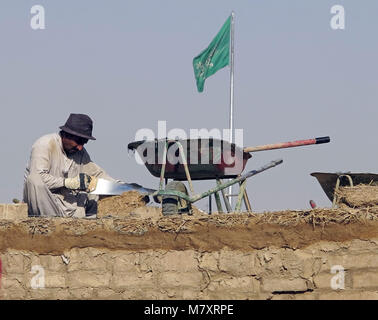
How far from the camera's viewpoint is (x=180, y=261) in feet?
27.0

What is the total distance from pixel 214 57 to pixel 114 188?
Answer: 188 inches

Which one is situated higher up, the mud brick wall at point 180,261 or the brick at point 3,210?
the brick at point 3,210

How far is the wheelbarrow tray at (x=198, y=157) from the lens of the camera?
31.7ft

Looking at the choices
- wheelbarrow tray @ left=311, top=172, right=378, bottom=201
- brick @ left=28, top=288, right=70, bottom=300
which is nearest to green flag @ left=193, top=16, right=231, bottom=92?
wheelbarrow tray @ left=311, top=172, right=378, bottom=201

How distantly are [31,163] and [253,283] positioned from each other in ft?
9.32

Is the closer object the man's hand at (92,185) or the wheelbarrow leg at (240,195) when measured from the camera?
the wheelbarrow leg at (240,195)

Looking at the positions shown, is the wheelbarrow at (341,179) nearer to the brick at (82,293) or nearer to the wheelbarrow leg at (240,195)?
the wheelbarrow leg at (240,195)

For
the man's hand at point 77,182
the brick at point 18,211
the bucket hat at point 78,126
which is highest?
the bucket hat at point 78,126

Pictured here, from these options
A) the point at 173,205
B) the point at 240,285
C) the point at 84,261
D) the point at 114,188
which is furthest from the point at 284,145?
the point at 84,261

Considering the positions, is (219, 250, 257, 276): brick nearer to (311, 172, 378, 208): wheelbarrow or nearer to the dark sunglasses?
(311, 172, 378, 208): wheelbarrow

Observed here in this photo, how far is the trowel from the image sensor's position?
984 centimetres

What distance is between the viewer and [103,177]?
33.3 feet

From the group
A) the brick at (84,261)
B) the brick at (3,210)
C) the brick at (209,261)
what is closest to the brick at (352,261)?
the brick at (209,261)
